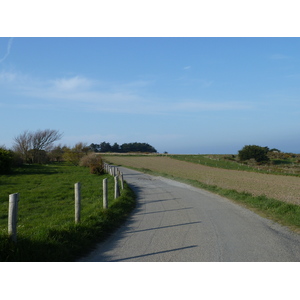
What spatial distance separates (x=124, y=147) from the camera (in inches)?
6240

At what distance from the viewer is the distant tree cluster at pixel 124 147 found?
15114cm

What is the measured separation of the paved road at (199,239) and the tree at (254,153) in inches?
3280

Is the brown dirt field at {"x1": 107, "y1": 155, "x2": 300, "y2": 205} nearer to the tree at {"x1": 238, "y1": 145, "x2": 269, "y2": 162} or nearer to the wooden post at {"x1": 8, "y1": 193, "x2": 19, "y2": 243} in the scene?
the wooden post at {"x1": 8, "y1": 193, "x2": 19, "y2": 243}

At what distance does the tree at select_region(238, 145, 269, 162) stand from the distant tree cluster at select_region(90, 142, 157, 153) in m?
70.2

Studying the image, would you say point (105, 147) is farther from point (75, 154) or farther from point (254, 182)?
point (254, 182)

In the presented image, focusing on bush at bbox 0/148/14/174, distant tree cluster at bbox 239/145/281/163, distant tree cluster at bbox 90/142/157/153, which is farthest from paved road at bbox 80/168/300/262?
distant tree cluster at bbox 90/142/157/153

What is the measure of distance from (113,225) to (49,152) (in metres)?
64.3

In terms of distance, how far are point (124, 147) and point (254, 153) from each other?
259ft

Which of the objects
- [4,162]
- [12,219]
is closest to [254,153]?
[4,162]

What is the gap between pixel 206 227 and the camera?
29.2 ft

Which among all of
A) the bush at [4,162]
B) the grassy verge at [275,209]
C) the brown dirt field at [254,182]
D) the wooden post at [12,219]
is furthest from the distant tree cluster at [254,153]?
the wooden post at [12,219]

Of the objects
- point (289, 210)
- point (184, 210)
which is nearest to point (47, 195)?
point (184, 210)

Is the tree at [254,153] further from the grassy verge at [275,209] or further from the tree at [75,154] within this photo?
the grassy verge at [275,209]

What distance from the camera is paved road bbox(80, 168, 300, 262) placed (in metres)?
6.09
